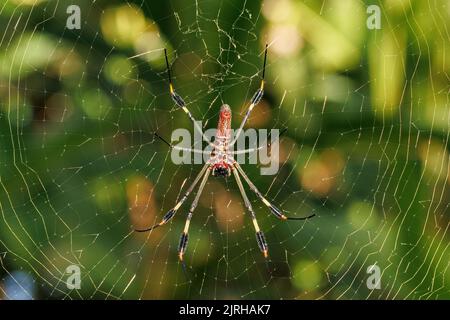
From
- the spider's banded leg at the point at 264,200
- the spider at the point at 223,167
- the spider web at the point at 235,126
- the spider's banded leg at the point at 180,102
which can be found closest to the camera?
the spider's banded leg at the point at 180,102

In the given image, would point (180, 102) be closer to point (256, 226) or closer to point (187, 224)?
point (187, 224)

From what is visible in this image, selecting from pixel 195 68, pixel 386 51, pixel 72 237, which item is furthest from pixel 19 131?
pixel 386 51

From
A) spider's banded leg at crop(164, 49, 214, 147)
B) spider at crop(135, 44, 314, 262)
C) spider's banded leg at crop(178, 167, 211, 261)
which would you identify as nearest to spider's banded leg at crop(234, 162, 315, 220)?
spider at crop(135, 44, 314, 262)

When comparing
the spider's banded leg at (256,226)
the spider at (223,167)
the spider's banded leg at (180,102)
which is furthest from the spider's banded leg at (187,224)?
the spider's banded leg at (180,102)

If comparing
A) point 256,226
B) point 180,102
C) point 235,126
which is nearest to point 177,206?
point 256,226

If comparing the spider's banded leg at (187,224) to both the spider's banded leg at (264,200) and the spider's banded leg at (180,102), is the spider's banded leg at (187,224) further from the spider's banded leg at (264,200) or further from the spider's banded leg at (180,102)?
the spider's banded leg at (180,102)

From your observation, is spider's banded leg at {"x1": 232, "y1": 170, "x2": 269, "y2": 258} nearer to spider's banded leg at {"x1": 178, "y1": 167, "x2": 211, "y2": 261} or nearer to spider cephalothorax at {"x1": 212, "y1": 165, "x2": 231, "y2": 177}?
spider cephalothorax at {"x1": 212, "y1": 165, "x2": 231, "y2": 177}

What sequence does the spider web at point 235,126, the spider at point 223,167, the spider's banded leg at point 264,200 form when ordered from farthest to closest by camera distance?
the spider's banded leg at point 264,200 < the spider web at point 235,126 < the spider at point 223,167
